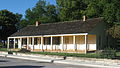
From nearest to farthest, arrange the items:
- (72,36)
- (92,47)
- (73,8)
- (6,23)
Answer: (92,47) → (72,36) → (73,8) → (6,23)

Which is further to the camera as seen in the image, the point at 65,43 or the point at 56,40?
the point at 56,40

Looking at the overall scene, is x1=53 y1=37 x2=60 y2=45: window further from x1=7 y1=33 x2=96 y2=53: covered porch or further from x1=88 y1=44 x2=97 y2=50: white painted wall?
x1=88 y1=44 x2=97 y2=50: white painted wall

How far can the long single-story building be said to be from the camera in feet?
115

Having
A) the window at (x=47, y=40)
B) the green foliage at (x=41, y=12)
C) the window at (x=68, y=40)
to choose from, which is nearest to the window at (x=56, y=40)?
the window at (x=47, y=40)

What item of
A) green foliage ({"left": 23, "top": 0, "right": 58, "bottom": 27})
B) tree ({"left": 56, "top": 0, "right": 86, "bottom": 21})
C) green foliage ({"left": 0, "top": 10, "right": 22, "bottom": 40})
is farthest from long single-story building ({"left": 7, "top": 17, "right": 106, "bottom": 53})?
green foliage ({"left": 23, "top": 0, "right": 58, "bottom": 27})

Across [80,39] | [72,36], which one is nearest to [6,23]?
[72,36]

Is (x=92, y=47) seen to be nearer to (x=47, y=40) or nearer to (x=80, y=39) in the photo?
(x=80, y=39)

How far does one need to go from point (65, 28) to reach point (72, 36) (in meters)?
1.60

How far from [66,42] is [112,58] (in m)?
17.6

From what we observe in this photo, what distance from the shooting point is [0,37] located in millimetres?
60031

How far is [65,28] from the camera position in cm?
3850

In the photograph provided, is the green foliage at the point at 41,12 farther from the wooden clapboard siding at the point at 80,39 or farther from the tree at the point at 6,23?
the wooden clapboard siding at the point at 80,39

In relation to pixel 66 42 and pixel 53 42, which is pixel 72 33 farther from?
pixel 53 42

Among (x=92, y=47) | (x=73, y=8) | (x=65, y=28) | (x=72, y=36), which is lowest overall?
(x=92, y=47)
